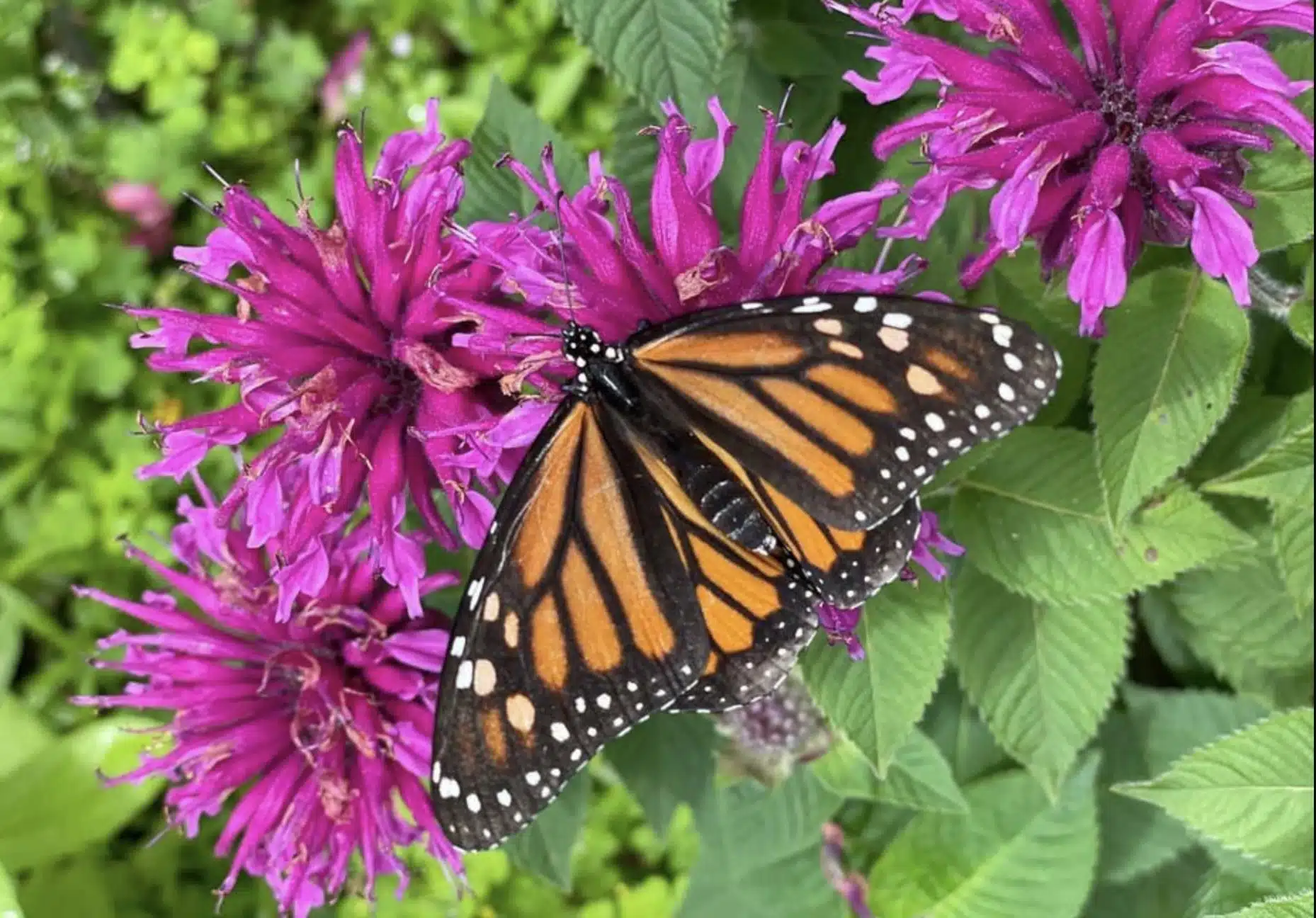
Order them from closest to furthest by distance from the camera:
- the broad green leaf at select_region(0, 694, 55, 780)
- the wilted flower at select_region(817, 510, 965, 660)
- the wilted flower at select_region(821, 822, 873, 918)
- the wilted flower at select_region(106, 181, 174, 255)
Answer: the wilted flower at select_region(817, 510, 965, 660) < the wilted flower at select_region(821, 822, 873, 918) < the broad green leaf at select_region(0, 694, 55, 780) < the wilted flower at select_region(106, 181, 174, 255)

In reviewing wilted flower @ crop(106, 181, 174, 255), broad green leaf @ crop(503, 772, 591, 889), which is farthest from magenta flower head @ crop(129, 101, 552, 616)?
wilted flower @ crop(106, 181, 174, 255)

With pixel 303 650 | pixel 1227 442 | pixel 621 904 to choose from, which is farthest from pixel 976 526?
pixel 621 904

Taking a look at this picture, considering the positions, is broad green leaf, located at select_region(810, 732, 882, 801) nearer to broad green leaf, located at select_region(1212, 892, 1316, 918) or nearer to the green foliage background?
the green foliage background

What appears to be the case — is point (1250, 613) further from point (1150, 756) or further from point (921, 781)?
point (921, 781)

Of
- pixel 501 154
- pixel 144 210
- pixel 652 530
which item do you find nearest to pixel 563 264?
pixel 652 530

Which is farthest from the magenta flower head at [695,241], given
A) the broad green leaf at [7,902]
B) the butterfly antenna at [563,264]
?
the broad green leaf at [7,902]

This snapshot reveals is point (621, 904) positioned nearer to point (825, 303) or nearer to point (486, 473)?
point (486, 473)

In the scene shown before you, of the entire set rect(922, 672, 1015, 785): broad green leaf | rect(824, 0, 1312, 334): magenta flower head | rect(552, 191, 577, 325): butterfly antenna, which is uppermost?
rect(824, 0, 1312, 334): magenta flower head
